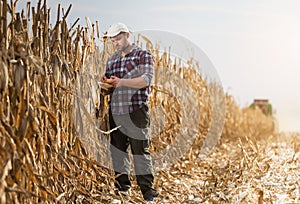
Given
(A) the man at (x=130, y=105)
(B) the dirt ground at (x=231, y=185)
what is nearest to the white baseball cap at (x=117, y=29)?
(A) the man at (x=130, y=105)

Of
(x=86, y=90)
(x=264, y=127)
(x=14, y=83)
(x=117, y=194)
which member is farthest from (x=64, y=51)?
(x=264, y=127)

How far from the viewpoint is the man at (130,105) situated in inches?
150

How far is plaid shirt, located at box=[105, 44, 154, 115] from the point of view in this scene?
3.78 metres

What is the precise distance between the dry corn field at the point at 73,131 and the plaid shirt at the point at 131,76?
0.15 metres

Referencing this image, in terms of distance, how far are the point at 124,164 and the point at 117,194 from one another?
0.34 m

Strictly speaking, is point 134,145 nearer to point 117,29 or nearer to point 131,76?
point 131,76

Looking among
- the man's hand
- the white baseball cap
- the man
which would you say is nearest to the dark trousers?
the man

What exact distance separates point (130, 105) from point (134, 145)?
0.34 m

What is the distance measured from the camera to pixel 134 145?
3.87 m

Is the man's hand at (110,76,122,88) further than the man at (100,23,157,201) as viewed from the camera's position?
No

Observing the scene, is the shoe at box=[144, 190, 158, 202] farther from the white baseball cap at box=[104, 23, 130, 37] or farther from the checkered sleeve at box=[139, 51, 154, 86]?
the white baseball cap at box=[104, 23, 130, 37]

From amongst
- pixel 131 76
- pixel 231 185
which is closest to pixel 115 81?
pixel 131 76

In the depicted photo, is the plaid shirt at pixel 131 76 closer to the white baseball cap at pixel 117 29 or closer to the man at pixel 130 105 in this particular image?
the man at pixel 130 105

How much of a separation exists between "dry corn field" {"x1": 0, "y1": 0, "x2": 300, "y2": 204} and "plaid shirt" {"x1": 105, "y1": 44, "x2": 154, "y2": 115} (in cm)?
15
